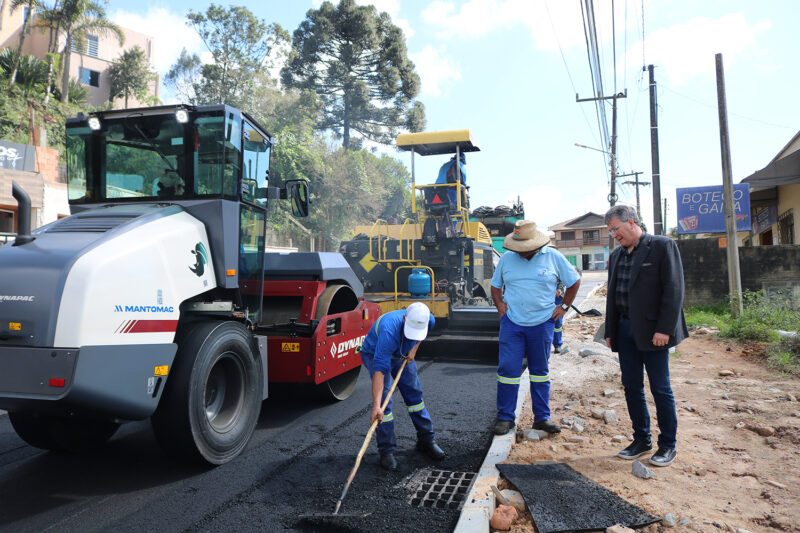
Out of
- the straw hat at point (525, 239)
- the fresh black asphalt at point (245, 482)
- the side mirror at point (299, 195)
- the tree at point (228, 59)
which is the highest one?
the tree at point (228, 59)

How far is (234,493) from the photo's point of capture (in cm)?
343

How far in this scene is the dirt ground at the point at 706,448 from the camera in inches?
118

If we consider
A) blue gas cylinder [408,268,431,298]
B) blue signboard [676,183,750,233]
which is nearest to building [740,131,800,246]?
blue signboard [676,183,750,233]

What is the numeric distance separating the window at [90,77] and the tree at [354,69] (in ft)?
40.2

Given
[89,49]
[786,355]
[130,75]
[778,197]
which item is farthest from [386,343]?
[89,49]

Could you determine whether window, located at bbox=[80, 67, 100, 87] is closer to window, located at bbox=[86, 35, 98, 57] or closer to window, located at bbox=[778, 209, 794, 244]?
window, located at bbox=[86, 35, 98, 57]

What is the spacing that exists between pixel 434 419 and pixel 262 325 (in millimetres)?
1862

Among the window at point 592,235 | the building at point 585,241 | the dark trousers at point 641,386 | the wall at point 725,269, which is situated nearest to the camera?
the dark trousers at point 641,386

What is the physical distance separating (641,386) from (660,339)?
0.48 meters

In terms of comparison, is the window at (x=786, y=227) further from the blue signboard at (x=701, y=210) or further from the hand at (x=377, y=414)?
the hand at (x=377, y=414)

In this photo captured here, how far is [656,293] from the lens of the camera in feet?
12.3

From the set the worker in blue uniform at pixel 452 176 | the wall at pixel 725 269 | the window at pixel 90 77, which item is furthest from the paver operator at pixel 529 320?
the window at pixel 90 77

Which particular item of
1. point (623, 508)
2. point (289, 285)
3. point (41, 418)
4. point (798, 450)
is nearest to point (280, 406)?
point (289, 285)

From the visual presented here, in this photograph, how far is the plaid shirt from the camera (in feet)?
12.9
